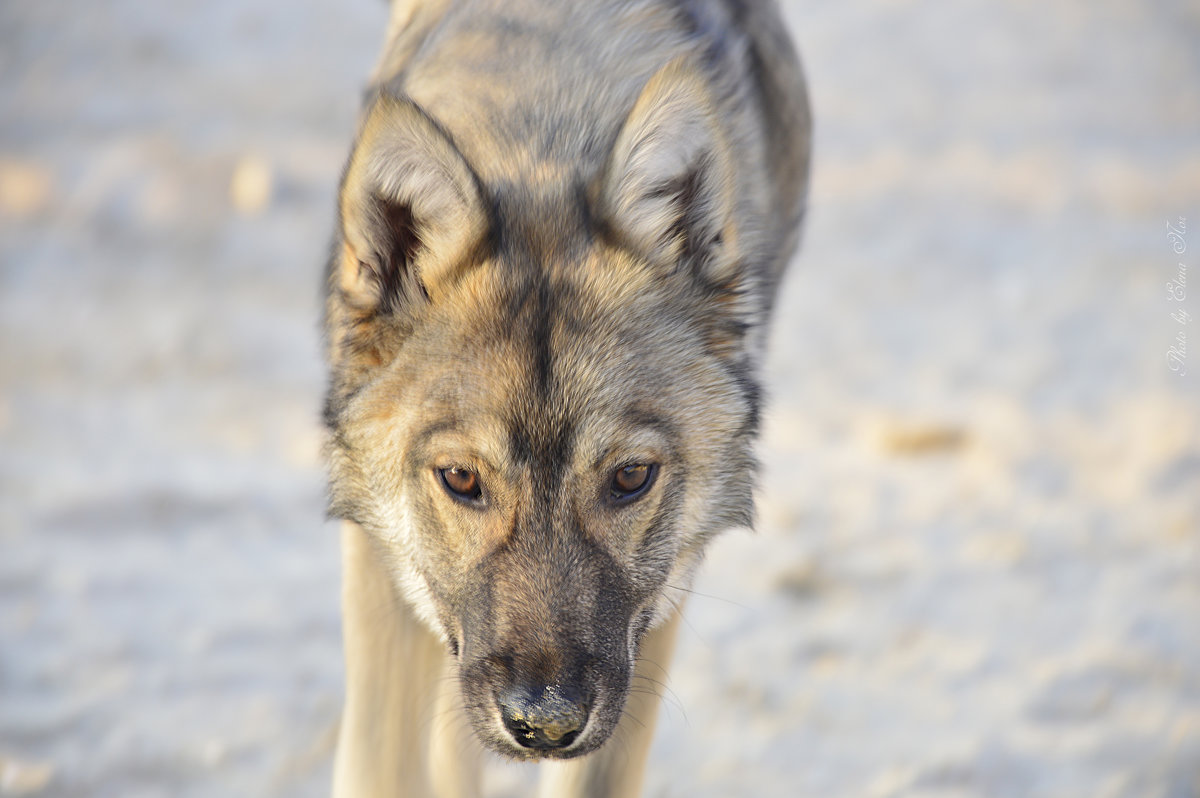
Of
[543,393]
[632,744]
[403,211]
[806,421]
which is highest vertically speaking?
[806,421]

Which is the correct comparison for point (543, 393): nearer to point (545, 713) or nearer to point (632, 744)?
point (545, 713)

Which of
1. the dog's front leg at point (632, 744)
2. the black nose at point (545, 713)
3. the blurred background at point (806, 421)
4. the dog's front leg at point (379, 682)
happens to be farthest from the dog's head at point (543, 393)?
the blurred background at point (806, 421)

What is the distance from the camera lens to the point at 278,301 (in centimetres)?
638

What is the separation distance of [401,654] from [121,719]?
1371 mm

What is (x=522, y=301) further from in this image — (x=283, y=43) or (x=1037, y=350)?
(x=283, y=43)

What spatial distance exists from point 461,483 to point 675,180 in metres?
0.75

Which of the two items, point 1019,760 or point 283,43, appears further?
point 283,43

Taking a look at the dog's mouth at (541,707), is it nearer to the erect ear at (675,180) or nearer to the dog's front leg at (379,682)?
the dog's front leg at (379,682)

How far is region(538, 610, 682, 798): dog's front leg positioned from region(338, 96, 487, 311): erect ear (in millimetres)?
1039

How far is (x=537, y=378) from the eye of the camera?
2.44 m

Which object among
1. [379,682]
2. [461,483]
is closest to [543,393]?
[461,483]

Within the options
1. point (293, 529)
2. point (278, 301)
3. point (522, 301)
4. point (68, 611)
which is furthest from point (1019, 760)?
point (278, 301)

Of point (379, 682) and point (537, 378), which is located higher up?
point (537, 378)

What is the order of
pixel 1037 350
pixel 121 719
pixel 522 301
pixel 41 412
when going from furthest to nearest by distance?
pixel 1037 350 → pixel 41 412 → pixel 121 719 → pixel 522 301
